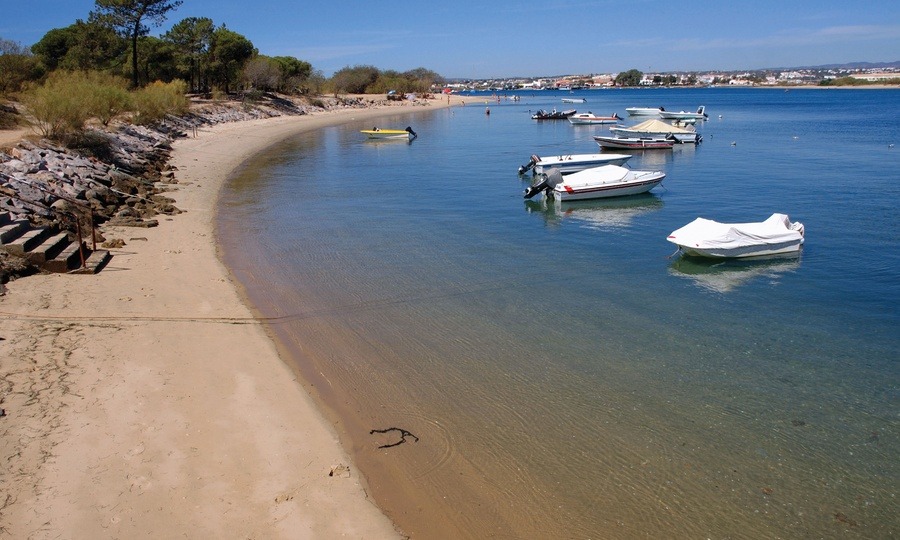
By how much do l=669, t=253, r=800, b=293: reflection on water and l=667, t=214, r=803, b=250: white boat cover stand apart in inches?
19.7

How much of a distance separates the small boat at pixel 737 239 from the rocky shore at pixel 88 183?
15098 mm

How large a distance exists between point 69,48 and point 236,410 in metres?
57.5

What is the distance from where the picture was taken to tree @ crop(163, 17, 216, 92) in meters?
63.0

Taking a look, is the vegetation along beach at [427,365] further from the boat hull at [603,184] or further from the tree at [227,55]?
the tree at [227,55]

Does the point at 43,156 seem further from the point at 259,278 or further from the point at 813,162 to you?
the point at 813,162

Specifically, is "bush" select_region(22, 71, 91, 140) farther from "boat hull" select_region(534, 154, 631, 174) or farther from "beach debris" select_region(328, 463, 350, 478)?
"beach debris" select_region(328, 463, 350, 478)

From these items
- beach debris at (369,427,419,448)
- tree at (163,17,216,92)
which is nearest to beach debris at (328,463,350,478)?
beach debris at (369,427,419,448)

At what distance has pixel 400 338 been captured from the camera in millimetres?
11773

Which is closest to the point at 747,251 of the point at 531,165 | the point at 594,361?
the point at 594,361

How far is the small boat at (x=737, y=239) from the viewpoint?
54.5ft

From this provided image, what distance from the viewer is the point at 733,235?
16.8 metres

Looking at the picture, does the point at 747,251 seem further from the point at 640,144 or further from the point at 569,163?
the point at 640,144

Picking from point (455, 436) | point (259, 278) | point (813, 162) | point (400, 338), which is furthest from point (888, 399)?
point (813, 162)

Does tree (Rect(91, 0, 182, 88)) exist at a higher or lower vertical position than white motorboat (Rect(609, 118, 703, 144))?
higher
